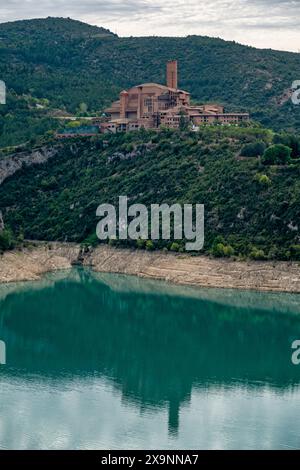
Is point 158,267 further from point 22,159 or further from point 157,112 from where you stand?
point 22,159

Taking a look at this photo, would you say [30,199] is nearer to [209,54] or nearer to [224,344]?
[224,344]

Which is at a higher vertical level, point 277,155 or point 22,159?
point 277,155

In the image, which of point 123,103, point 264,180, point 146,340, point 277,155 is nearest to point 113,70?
point 123,103

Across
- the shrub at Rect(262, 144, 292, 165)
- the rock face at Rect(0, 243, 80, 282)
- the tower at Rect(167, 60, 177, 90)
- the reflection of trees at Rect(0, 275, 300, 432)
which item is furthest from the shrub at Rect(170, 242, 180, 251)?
the tower at Rect(167, 60, 177, 90)

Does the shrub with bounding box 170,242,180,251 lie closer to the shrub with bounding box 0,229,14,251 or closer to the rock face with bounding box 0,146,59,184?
the shrub with bounding box 0,229,14,251

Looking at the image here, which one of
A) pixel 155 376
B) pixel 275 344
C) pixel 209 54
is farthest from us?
pixel 209 54

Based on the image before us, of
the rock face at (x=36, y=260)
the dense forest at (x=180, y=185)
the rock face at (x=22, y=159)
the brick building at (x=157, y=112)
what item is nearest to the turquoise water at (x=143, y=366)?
→ the rock face at (x=36, y=260)


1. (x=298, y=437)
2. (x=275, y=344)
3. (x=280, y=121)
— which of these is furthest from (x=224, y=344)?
(x=280, y=121)
